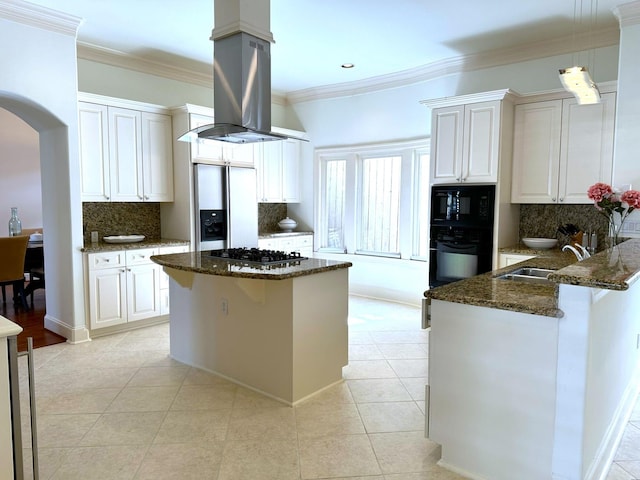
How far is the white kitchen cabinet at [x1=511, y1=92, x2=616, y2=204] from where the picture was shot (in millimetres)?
4117

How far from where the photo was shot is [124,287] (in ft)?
15.1

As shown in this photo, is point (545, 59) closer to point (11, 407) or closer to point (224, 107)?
point (224, 107)

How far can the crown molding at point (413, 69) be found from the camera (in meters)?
4.38

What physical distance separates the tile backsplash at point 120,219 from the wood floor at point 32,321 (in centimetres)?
104

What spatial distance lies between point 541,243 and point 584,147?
984mm

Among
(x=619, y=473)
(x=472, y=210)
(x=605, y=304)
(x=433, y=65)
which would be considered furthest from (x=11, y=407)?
(x=433, y=65)

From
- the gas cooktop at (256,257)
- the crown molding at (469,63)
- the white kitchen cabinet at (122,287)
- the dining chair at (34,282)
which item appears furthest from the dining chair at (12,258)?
the crown molding at (469,63)

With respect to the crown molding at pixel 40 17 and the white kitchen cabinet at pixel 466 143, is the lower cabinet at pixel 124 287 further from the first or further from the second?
the white kitchen cabinet at pixel 466 143

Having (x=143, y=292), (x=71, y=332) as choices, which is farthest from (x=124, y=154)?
(x=71, y=332)

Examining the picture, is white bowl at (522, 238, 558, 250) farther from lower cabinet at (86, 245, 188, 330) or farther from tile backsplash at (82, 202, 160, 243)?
tile backsplash at (82, 202, 160, 243)

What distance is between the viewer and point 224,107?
10.8 feet


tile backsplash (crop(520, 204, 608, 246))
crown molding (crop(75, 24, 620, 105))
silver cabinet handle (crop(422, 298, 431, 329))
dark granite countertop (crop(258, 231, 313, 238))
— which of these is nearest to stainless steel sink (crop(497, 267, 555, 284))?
silver cabinet handle (crop(422, 298, 431, 329))

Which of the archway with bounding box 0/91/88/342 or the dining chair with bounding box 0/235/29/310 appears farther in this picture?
the dining chair with bounding box 0/235/29/310

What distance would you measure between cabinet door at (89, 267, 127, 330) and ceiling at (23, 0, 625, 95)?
2367 mm
